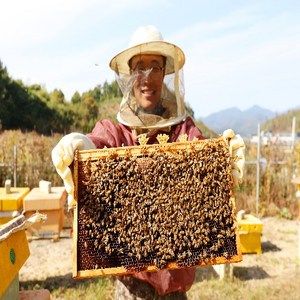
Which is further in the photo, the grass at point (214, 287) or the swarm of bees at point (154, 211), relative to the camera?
the grass at point (214, 287)

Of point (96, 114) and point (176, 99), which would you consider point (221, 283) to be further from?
point (96, 114)

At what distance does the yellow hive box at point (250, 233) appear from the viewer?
23.5ft

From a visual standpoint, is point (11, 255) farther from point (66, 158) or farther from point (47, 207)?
point (47, 207)

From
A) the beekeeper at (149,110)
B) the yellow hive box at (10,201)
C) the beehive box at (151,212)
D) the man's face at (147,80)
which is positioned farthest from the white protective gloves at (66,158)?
the yellow hive box at (10,201)

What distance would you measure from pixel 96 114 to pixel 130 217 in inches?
705

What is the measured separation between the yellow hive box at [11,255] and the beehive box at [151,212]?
1.31 feet

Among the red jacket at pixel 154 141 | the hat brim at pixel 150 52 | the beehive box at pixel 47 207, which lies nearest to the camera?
the red jacket at pixel 154 141

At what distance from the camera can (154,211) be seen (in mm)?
2098

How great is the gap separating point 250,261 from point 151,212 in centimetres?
576

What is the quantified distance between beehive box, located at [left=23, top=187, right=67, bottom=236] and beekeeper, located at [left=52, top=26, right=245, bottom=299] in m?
4.65

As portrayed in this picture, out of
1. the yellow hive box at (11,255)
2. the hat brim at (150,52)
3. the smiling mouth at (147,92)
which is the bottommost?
the yellow hive box at (11,255)

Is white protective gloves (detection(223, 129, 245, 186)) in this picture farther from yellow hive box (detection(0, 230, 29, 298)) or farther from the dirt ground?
the dirt ground

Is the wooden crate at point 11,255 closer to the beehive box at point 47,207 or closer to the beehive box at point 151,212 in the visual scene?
the beehive box at point 151,212

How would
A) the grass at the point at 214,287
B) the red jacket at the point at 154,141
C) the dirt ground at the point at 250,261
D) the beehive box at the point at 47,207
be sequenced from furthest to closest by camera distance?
the beehive box at the point at 47,207
the dirt ground at the point at 250,261
the grass at the point at 214,287
the red jacket at the point at 154,141
